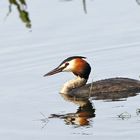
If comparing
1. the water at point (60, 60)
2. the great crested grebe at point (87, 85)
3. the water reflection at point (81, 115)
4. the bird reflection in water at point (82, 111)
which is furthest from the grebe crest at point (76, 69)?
the water reflection at point (81, 115)

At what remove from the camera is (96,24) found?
14.0 m

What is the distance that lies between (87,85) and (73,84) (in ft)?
1.26

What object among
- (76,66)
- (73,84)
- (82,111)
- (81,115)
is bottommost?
(73,84)

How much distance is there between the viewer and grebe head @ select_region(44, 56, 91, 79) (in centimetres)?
1123

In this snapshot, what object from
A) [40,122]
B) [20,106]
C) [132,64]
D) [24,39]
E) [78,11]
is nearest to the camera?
[40,122]

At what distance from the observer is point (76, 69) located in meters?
11.5

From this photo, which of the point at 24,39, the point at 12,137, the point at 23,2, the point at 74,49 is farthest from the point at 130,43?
the point at 23,2

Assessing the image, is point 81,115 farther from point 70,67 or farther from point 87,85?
point 70,67

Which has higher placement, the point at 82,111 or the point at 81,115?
the point at 81,115

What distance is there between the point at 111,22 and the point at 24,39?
91.6 inches

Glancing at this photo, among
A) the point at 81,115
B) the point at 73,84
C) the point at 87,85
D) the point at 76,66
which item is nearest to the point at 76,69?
the point at 76,66

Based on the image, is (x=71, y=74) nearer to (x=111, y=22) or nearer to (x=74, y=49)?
(x=74, y=49)

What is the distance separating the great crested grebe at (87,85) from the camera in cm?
1023

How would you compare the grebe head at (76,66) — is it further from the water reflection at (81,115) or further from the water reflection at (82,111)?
the water reflection at (81,115)
